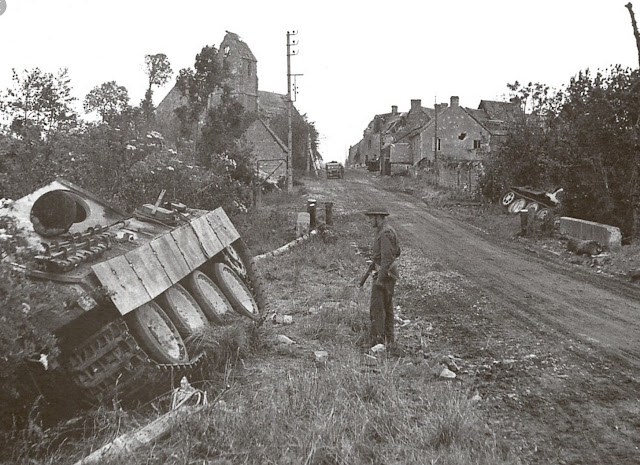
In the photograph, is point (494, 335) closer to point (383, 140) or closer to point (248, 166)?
point (248, 166)

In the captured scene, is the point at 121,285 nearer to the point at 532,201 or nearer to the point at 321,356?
the point at 321,356

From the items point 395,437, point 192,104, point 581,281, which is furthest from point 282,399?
point 192,104

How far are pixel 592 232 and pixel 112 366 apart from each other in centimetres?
1421

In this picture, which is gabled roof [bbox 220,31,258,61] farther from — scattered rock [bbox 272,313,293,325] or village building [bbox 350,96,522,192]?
scattered rock [bbox 272,313,293,325]

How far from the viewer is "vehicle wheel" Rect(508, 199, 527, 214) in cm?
2259

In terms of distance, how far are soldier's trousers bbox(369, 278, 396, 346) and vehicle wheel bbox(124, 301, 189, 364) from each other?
8.60ft

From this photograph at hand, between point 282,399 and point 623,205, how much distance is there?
13840 millimetres

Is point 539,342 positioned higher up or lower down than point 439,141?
lower down

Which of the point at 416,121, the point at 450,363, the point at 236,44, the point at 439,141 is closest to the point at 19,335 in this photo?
the point at 450,363

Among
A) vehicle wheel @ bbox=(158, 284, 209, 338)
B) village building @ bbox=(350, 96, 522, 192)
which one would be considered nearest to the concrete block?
vehicle wheel @ bbox=(158, 284, 209, 338)

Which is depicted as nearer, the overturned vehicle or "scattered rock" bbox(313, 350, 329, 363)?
"scattered rock" bbox(313, 350, 329, 363)

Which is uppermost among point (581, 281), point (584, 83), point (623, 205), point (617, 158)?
point (584, 83)

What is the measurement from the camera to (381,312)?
7922 mm

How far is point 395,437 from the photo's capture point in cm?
503
